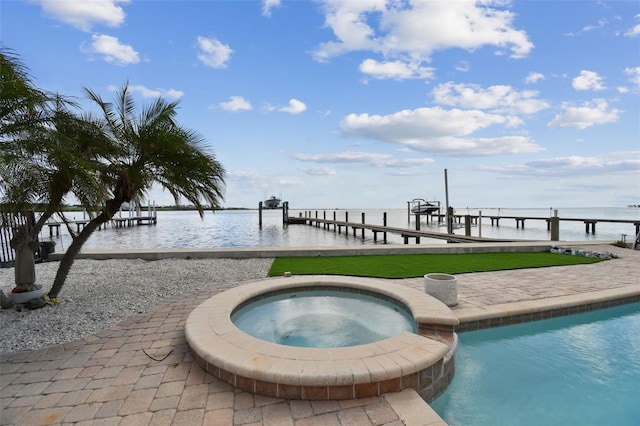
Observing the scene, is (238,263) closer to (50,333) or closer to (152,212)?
(50,333)

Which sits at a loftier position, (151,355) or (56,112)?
(56,112)

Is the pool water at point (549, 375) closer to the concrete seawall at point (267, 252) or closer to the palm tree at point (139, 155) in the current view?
the palm tree at point (139, 155)

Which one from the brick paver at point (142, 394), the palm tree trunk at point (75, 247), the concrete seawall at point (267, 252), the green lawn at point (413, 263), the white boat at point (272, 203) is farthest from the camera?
the white boat at point (272, 203)

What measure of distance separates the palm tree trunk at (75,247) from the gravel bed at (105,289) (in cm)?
28

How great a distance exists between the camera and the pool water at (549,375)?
9.88 feet

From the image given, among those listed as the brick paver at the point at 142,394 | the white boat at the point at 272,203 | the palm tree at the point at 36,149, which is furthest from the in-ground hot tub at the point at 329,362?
the white boat at the point at 272,203

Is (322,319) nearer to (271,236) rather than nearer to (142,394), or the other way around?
(142,394)

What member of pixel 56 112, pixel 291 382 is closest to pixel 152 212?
pixel 56 112

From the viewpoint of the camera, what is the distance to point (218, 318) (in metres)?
4.00

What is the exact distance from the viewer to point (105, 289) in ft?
20.3

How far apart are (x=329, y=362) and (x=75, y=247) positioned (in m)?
5.06

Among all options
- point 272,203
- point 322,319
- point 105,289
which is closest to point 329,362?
point 322,319

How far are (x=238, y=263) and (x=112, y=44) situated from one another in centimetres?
592

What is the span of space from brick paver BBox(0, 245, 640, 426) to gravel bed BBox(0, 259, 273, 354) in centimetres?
44
